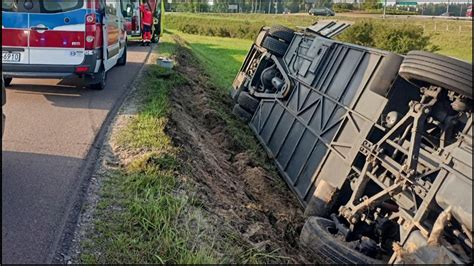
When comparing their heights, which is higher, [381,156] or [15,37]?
[381,156]

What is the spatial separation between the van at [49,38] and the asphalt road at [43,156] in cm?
51

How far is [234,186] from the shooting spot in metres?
6.36

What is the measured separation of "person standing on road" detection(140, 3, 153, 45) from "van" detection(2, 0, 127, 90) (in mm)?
12933

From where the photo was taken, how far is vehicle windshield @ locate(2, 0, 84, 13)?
25.2 ft

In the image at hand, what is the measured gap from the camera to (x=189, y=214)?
4.34 meters

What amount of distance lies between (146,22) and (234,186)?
1644 cm

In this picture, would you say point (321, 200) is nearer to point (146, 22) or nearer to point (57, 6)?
point (57, 6)

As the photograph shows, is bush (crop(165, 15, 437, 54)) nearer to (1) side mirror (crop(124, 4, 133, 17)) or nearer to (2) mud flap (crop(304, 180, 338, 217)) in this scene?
(1) side mirror (crop(124, 4, 133, 17))

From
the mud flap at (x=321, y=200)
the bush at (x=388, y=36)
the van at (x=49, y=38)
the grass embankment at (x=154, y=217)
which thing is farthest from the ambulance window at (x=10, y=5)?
the bush at (x=388, y=36)

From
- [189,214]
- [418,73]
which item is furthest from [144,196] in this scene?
[418,73]

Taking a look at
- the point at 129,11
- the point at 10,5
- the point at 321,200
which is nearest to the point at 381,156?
the point at 321,200

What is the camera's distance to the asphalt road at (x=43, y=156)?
3.67 metres

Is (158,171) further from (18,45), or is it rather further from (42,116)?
(18,45)

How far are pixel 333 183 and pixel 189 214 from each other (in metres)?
2.39
